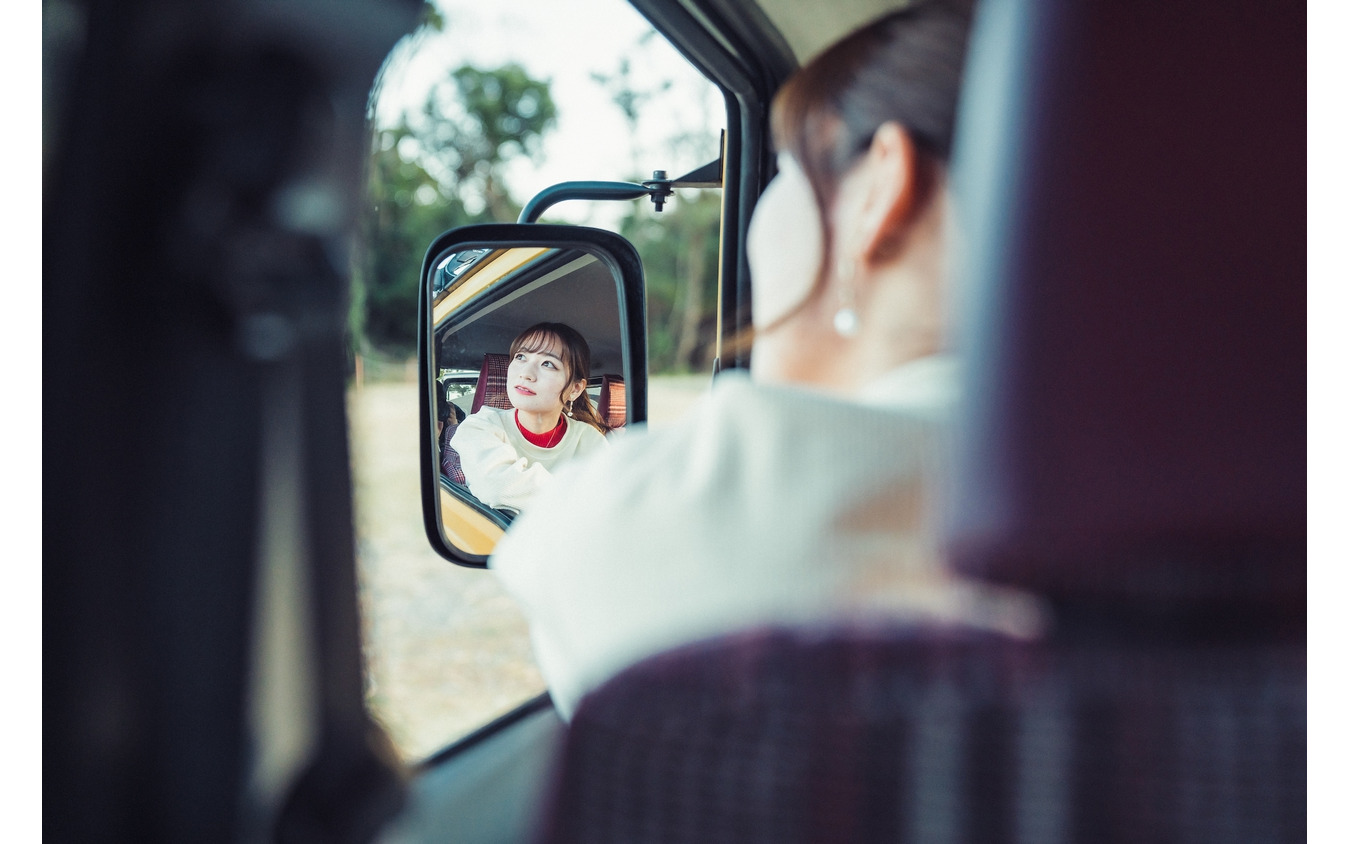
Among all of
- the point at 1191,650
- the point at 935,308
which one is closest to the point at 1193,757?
the point at 1191,650

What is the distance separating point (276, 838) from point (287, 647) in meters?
0.20

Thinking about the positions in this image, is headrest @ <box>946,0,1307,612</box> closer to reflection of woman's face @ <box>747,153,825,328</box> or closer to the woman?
the woman

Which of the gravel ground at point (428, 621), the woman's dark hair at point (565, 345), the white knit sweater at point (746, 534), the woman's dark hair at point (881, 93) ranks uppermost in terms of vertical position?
the woman's dark hair at point (881, 93)

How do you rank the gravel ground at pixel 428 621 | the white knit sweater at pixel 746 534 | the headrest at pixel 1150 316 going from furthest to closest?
the gravel ground at pixel 428 621
the white knit sweater at pixel 746 534
the headrest at pixel 1150 316

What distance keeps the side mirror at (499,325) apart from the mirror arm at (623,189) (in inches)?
3.5

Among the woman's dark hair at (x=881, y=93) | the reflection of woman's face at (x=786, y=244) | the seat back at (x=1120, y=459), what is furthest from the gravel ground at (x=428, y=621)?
the seat back at (x=1120, y=459)

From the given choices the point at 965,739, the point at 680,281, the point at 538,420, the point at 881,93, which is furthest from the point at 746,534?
the point at 680,281

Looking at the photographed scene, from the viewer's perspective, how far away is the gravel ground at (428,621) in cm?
194

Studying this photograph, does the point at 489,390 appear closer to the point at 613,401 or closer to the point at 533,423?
the point at 533,423

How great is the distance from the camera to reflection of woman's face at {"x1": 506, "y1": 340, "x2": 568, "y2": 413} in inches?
86.3

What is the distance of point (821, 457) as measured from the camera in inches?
32.5

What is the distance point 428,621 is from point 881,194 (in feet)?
8.48

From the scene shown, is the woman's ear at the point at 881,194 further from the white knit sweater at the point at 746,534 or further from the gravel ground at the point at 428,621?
the gravel ground at the point at 428,621

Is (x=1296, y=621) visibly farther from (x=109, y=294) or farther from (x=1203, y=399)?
(x=109, y=294)
